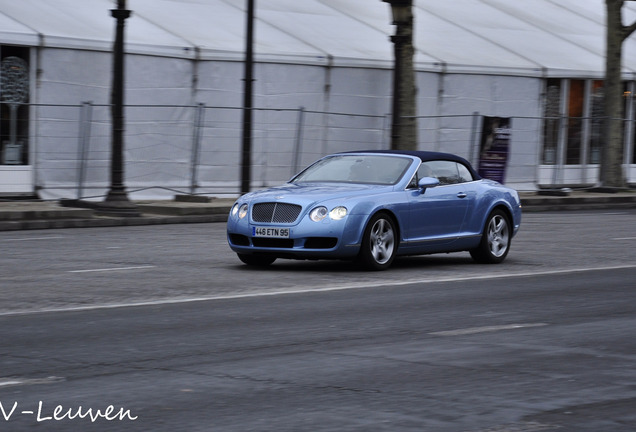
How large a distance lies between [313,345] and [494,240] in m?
6.95

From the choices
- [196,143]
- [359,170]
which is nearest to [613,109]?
[196,143]

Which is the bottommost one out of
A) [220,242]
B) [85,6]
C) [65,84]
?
[220,242]

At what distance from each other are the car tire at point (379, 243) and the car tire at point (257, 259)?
1108mm

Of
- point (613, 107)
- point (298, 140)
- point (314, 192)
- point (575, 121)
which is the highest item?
point (613, 107)

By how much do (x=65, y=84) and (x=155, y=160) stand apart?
2.39 meters

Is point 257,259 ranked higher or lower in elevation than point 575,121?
lower

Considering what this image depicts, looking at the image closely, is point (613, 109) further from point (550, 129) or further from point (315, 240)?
point (315, 240)

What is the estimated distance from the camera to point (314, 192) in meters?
13.2

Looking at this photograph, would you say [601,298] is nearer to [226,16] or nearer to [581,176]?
[226,16]

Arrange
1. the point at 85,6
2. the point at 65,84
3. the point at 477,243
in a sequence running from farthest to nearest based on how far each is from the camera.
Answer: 1. the point at 85,6
2. the point at 65,84
3. the point at 477,243

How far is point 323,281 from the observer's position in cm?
1235

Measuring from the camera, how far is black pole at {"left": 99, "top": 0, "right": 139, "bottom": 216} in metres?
21.3

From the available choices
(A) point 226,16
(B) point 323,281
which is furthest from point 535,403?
(A) point 226,16

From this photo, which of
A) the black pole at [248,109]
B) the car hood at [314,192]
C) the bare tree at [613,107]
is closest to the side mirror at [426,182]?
the car hood at [314,192]
